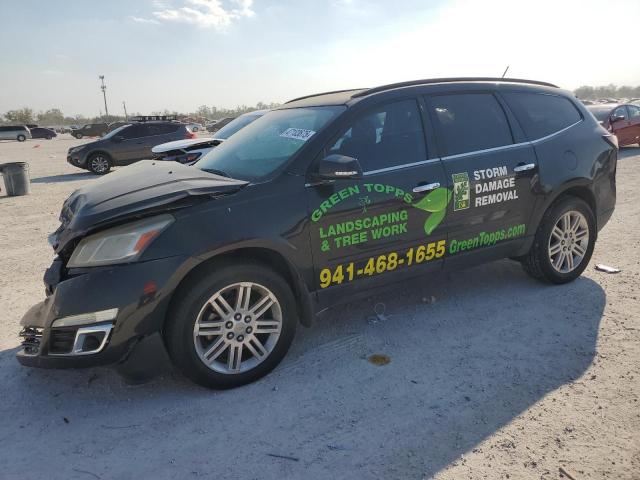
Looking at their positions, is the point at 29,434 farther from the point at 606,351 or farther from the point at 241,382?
the point at 606,351

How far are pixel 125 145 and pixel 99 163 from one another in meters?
0.98

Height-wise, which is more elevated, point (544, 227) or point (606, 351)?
point (544, 227)

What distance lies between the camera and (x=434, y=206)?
145 inches

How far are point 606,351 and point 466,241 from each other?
1.23 m

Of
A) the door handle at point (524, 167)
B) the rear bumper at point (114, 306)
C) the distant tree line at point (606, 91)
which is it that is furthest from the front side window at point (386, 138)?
the distant tree line at point (606, 91)

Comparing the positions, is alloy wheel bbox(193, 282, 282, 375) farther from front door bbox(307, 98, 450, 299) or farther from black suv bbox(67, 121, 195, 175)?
black suv bbox(67, 121, 195, 175)

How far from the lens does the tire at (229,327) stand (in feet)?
9.43

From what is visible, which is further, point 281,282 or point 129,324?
point 281,282

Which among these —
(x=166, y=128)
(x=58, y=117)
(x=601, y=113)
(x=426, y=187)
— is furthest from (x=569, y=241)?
(x=58, y=117)

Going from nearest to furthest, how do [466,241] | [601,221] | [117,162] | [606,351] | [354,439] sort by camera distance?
[354,439], [606,351], [466,241], [601,221], [117,162]

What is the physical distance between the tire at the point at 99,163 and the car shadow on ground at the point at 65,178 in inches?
8.4

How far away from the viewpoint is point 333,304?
3.44 m

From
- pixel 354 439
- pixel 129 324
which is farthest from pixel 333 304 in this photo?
pixel 129 324

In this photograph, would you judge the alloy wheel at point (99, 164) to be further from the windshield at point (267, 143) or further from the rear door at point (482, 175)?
the rear door at point (482, 175)
